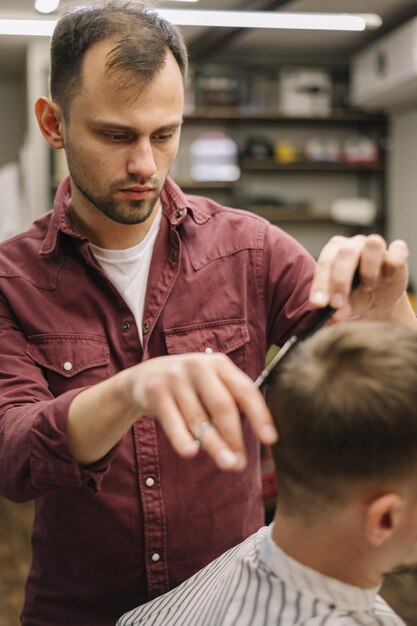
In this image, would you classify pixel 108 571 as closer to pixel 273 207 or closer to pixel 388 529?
pixel 388 529

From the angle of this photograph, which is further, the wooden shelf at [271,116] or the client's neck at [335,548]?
the wooden shelf at [271,116]

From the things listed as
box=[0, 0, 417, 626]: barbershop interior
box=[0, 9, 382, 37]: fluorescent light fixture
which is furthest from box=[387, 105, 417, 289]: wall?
box=[0, 9, 382, 37]: fluorescent light fixture

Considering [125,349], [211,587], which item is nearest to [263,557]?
[211,587]

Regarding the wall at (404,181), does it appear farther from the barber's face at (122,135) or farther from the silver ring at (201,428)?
the silver ring at (201,428)

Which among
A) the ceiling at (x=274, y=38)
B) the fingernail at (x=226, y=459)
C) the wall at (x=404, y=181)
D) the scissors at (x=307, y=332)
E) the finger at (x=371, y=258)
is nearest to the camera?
the fingernail at (x=226, y=459)

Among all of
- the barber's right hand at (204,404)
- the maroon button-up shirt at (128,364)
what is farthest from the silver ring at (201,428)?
the maroon button-up shirt at (128,364)

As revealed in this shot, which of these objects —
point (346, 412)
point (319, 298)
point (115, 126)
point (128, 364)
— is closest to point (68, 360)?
point (128, 364)

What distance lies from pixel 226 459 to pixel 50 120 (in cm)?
106

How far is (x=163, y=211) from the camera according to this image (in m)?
1.74

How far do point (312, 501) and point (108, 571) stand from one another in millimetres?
608

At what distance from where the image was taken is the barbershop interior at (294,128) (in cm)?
746

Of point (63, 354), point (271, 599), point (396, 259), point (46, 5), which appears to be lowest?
point (271, 599)

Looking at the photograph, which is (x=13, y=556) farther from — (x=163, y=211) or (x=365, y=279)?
(x=365, y=279)

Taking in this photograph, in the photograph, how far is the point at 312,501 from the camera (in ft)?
3.72
